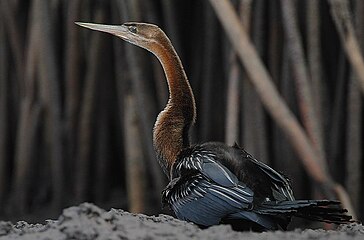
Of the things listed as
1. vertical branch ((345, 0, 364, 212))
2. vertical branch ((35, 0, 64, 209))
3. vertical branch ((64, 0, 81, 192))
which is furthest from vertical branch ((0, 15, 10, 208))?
vertical branch ((345, 0, 364, 212))

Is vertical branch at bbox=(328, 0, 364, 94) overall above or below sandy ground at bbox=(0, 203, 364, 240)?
above

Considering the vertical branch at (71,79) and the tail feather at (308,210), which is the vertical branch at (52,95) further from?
the tail feather at (308,210)

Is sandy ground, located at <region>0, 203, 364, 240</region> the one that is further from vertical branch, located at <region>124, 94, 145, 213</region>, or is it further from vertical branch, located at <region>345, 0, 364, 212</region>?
vertical branch, located at <region>124, 94, 145, 213</region>

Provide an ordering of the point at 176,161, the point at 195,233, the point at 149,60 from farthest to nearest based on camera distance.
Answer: the point at 149,60 → the point at 176,161 → the point at 195,233

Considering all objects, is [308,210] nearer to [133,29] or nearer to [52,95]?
[133,29]

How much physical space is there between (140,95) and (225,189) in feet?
6.86

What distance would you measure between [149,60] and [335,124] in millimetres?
1220

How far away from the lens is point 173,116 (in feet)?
13.3

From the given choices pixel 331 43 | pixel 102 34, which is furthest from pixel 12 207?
pixel 331 43

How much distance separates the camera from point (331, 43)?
5.48m

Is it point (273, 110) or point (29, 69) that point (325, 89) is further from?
point (29, 69)

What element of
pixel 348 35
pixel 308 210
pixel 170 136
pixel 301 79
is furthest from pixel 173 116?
pixel 348 35

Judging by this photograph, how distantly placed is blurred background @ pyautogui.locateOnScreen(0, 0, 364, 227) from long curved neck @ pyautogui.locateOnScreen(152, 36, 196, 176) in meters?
0.94

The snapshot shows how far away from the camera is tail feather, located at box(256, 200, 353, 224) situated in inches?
131
